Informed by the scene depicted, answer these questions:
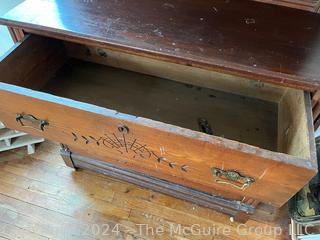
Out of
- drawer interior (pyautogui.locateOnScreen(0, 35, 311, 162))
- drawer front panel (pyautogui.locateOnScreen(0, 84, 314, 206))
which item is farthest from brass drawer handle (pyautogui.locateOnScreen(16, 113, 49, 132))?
drawer interior (pyautogui.locateOnScreen(0, 35, 311, 162))

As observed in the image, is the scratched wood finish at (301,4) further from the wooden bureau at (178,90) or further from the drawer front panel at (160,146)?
the drawer front panel at (160,146)

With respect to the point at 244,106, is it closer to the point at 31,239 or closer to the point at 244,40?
the point at 244,40

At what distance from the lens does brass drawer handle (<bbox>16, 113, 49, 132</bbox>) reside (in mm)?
672

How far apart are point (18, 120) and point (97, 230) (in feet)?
1.52

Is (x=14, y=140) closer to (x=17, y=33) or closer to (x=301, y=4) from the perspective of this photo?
(x=17, y=33)

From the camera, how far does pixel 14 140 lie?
111 centimetres

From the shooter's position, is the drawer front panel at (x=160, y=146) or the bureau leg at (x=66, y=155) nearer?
the drawer front panel at (x=160, y=146)

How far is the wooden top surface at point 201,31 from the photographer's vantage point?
1.97 ft

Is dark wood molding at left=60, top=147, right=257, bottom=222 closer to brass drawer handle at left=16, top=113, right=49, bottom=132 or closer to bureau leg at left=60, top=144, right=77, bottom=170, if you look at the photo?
bureau leg at left=60, top=144, right=77, bottom=170

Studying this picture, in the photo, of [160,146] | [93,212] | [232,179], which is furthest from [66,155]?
[232,179]

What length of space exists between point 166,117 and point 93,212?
0.44 m

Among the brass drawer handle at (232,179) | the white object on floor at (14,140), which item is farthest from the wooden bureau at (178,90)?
the white object on floor at (14,140)

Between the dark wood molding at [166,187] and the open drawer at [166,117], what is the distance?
42 mm

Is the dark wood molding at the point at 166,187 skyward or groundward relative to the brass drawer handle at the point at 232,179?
skyward
